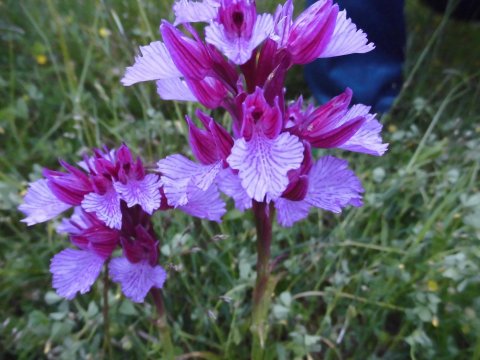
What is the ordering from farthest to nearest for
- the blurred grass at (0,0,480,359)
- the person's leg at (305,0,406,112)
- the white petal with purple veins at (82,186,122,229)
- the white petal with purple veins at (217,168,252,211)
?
the person's leg at (305,0,406,112)
the blurred grass at (0,0,480,359)
the white petal with purple veins at (217,168,252,211)
the white petal with purple veins at (82,186,122,229)

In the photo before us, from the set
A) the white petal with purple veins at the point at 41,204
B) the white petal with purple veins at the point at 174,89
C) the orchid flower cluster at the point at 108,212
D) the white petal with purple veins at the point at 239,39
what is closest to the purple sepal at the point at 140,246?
the orchid flower cluster at the point at 108,212

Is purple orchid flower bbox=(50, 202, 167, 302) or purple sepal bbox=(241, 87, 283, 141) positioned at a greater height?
purple sepal bbox=(241, 87, 283, 141)

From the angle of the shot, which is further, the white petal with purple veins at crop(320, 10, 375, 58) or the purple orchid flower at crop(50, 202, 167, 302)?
the purple orchid flower at crop(50, 202, 167, 302)

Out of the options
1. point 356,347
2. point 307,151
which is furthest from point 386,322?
point 307,151

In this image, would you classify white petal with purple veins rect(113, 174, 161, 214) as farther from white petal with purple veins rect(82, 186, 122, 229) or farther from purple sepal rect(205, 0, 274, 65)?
purple sepal rect(205, 0, 274, 65)

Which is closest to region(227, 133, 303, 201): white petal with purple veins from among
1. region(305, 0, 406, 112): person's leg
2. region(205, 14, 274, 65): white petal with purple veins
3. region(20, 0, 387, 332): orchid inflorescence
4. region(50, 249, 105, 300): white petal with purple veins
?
region(20, 0, 387, 332): orchid inflorescence

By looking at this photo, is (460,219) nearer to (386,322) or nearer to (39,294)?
(386,322)
